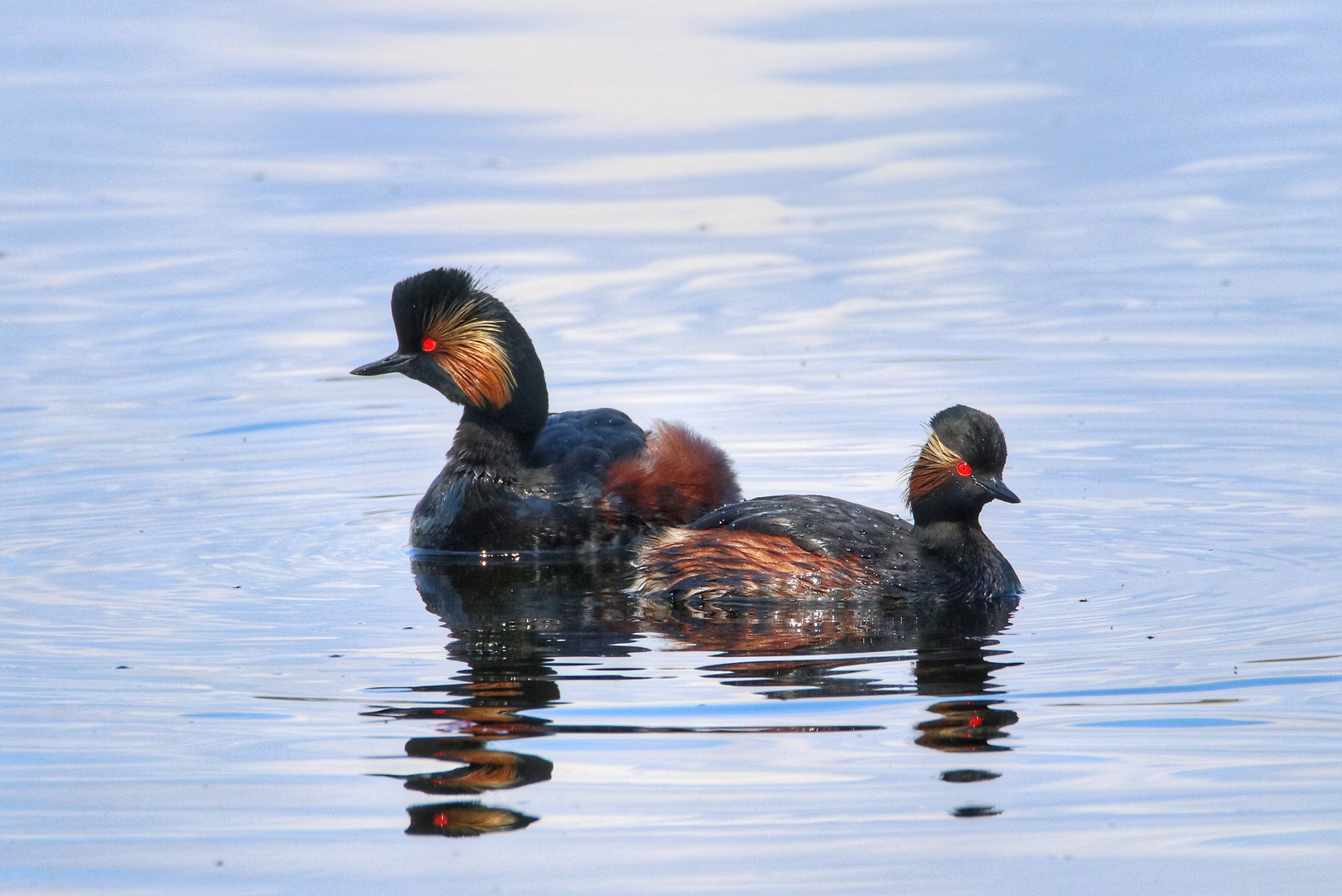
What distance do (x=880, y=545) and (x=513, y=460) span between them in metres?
2.45

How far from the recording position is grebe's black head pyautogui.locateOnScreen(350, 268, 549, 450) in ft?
34.3

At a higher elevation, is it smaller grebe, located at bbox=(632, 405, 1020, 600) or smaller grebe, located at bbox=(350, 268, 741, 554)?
smaller grebe, located at bbox=(350, 268, 741, 554)

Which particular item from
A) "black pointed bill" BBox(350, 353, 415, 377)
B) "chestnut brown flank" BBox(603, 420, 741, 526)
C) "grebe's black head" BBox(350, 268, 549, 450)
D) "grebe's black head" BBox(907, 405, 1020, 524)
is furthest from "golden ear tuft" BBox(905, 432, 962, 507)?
"black pointed bill" BBox(350, 353, 415, 377)

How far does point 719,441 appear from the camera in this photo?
38.8 ft

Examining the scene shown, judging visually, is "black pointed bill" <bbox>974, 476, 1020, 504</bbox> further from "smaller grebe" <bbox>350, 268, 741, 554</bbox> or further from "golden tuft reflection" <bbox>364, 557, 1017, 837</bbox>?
"smaller grebe" <bbox>350, 268, 741, 554</bbox>

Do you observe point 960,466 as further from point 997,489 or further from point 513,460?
point 513,460

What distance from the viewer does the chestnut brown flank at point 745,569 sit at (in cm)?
879

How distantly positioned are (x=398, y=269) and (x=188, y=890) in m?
10.3

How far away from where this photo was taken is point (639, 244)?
54.2 feet

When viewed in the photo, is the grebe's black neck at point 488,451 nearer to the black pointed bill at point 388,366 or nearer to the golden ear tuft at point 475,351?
the golden ear tuft at point 475,351

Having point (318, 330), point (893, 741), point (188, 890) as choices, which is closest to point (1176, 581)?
point (893, 741)

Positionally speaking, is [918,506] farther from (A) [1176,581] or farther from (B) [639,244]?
(B) [639,244]

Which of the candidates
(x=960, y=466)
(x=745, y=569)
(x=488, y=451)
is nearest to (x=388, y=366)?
(x=488, y=451)

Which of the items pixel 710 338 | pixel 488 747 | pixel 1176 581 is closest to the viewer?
pixel 488 747
